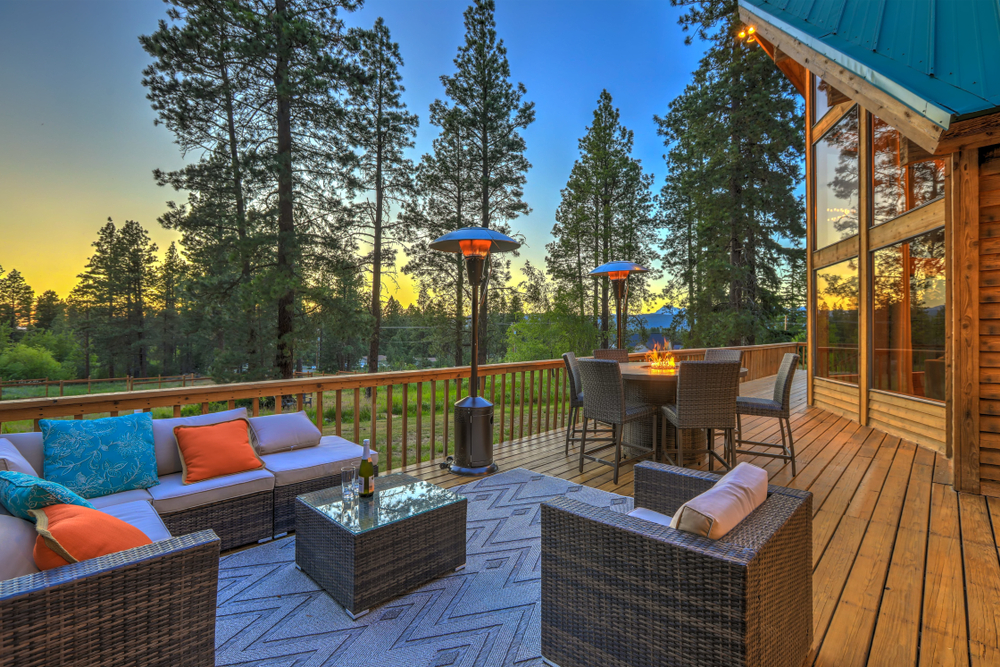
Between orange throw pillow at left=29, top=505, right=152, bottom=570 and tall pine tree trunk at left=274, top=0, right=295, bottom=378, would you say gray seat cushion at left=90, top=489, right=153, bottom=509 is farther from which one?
tall pine tree trunk at left=274, top=0, right=295, bottom=378

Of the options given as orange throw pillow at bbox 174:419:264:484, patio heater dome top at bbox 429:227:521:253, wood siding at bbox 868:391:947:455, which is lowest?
wood siding at bbox 868:391:947:455

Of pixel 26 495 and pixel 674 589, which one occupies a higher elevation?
pixel 26 495

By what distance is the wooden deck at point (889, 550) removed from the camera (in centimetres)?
177

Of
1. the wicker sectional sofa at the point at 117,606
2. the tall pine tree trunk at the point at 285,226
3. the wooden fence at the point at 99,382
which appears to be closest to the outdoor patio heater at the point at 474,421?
the wicker sectional sofa at the point at 117,606

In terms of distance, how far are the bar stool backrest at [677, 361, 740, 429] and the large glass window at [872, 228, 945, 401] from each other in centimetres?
266

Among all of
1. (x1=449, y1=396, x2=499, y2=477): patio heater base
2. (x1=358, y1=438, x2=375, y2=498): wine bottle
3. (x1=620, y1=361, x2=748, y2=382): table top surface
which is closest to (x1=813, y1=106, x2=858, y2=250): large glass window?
(x1=620, y1=361, x2=748, y2=382): table top surface

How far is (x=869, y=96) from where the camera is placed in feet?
11.5

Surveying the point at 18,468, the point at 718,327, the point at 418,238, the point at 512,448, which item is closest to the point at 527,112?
the point at 418,238

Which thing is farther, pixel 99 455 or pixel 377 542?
pixel 99 455

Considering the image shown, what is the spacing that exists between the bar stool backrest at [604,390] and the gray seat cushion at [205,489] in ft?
8.38

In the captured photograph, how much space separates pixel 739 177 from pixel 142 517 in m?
13.3

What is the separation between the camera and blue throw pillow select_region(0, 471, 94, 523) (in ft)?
4.87

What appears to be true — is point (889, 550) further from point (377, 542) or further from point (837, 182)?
point (837, 182)

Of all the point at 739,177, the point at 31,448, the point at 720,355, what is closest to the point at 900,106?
the point at 720,355
